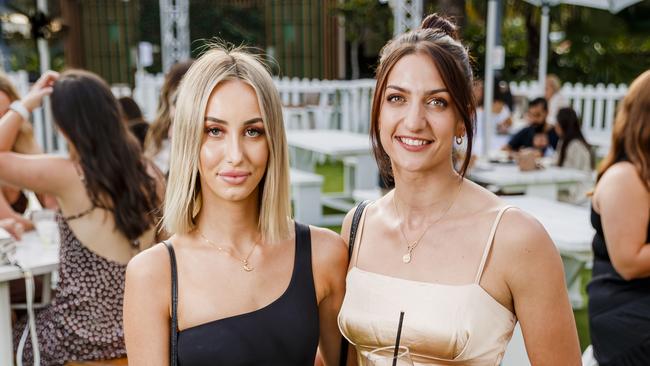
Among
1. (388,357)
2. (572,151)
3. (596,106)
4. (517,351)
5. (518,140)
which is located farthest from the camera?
(596,106)

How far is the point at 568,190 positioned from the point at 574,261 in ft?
7.49

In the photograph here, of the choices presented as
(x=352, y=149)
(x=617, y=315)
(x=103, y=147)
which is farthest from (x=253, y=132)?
(x=352, y=149)

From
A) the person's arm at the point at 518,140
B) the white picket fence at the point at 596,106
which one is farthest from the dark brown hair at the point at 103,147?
the white picket fence at the point at 596,106

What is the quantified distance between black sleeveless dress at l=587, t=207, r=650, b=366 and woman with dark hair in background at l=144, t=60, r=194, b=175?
8.39 ft

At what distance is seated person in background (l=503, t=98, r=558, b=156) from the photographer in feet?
25.8

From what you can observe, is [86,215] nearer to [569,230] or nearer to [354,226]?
[354,226]

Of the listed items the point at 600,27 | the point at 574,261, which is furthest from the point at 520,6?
the point at 574,261

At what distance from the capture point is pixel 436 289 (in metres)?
1.76

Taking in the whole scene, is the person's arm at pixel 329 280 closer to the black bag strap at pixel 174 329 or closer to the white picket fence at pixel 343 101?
the black bag strap at pixel 174 329

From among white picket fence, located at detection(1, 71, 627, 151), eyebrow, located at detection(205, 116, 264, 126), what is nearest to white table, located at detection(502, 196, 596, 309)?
eyebrow, located at detection(205, 116, 264, 126)

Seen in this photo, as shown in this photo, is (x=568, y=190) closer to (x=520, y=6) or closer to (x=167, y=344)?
(x=167, y=344)

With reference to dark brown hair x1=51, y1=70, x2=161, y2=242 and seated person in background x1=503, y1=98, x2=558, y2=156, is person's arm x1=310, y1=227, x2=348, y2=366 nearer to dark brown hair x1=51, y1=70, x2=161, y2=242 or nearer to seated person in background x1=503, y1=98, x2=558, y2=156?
dark brown hair x1=51, y1=70, x2=161, y2=242

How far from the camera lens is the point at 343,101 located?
13.2m

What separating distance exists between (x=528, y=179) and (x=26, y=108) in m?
4.09
